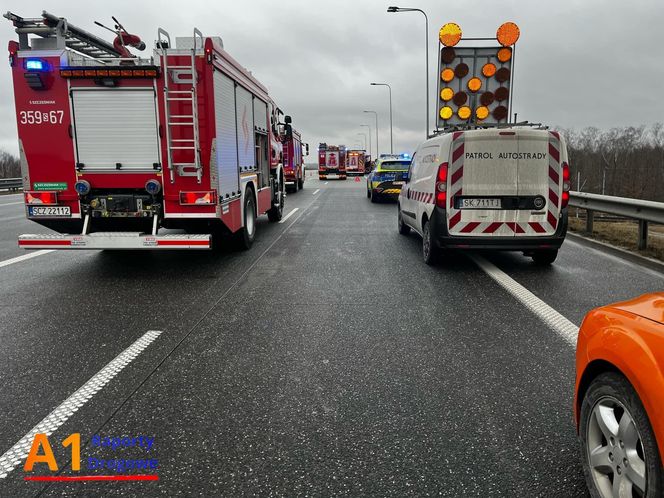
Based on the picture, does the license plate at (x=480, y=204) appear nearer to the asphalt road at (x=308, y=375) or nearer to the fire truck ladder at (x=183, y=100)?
the asphalt road at (x=308, y=375)

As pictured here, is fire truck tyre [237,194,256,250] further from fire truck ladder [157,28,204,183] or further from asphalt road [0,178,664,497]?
fire truck ladder [157,28,204,183]

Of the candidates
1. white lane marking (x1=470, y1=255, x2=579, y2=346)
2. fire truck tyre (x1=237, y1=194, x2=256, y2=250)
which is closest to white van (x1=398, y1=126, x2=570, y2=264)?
white lane marking (x1=470, y1=255, x2=579, y2=346)

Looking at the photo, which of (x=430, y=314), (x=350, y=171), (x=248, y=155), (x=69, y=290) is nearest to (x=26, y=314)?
(x=69, y=290)

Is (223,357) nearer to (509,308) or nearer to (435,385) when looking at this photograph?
(435,385)

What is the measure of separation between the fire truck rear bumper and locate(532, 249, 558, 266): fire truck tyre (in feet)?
15.8

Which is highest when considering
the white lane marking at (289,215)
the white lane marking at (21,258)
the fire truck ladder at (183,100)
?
the fire truck ladder at (183,100)

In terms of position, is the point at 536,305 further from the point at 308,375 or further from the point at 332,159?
the point at 332,159

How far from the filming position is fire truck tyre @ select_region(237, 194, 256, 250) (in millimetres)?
9164

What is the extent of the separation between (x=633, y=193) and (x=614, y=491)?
79644 millimetres

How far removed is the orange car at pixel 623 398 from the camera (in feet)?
6.16

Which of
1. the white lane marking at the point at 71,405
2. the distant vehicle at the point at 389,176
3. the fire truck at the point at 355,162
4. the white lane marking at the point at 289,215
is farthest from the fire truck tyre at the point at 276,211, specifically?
the fire truck at the point at 355,162

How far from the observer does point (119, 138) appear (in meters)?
7.20

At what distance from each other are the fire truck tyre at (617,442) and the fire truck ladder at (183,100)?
584 cm

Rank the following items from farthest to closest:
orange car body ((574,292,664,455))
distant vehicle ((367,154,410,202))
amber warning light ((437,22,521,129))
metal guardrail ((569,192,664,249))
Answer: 1. distant vehicle ((367,154,410,202))
2. amber warning light ((437,22,521,129))
3. metal guardrail ((569,192,664,249))
4. orange car body ((574,292,664,455))
